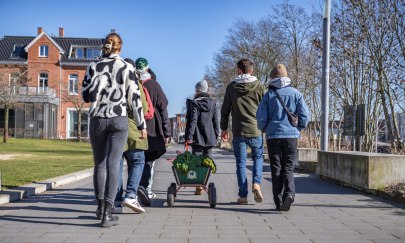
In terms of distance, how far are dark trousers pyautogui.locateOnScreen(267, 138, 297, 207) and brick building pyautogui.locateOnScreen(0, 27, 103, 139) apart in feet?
141

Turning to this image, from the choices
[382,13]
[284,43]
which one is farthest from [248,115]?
[284,43]

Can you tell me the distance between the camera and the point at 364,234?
17.4 ft

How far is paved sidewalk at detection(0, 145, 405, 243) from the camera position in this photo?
513cm

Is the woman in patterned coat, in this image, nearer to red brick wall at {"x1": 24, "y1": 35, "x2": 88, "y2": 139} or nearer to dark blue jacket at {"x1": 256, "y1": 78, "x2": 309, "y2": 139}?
dark blue jacket at {"x1": 256, "y1": 78, "x2": 309, "y2": 139}

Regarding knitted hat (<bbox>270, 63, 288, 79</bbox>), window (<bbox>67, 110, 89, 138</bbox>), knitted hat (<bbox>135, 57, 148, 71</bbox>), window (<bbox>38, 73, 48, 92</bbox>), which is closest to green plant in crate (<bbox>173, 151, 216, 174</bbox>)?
knitted hat (<bbox>135, 57, 148, 71</bbox>)

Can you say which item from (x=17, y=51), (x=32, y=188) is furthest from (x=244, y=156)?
(x=17, y=51)

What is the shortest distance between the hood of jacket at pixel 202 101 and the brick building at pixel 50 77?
4083 centimetres

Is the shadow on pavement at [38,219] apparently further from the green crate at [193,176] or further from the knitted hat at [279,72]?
the knitted hat at [279,72]

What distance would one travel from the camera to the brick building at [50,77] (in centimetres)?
4912

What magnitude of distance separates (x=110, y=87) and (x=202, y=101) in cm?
295

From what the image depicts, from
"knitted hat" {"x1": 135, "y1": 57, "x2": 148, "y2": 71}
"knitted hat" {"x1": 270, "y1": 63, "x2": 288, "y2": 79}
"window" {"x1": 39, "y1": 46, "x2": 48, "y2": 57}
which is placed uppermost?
"window" {"x1": 39, "y1": 46, "x2": 48, "y2": 57}

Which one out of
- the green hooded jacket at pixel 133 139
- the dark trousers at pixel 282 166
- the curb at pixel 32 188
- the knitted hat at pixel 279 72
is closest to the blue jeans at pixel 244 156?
the dark trousers at pixel 282 166

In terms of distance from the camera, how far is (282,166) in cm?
689

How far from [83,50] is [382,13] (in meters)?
44.6
